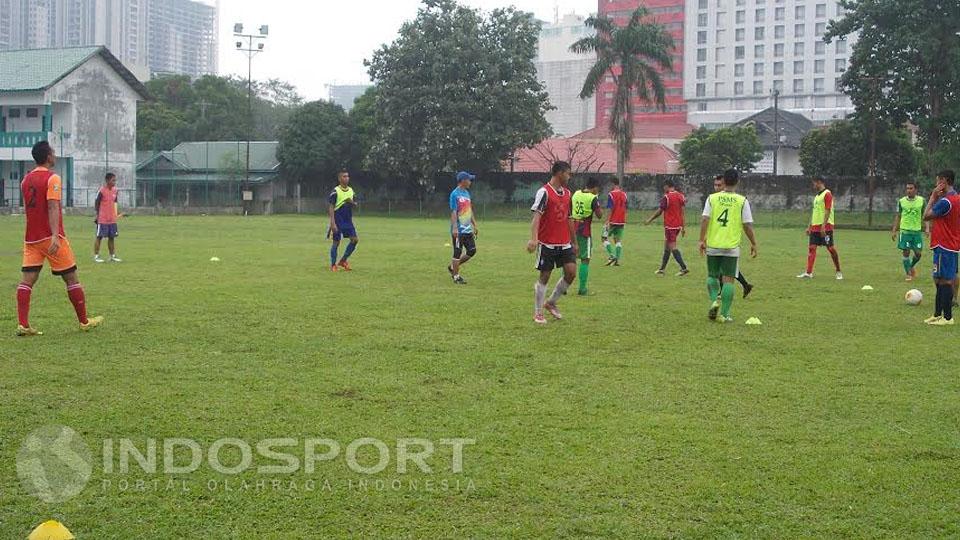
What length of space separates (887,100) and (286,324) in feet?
143

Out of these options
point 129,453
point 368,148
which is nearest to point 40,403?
point 129,453

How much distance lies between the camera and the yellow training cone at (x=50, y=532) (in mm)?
4367

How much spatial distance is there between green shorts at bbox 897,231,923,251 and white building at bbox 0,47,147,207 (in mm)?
47459

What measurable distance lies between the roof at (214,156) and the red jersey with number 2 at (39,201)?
5302cm

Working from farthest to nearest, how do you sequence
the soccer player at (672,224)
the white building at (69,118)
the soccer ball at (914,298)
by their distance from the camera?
the white building at (69,118)
the soccer player at (672,224)
the soccer ball at (914,298)

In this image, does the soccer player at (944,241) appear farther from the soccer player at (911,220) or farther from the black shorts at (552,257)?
the soccer player at (911,220)

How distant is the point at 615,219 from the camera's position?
821 inches

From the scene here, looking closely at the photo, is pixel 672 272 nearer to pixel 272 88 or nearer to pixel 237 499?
pixel 237 499

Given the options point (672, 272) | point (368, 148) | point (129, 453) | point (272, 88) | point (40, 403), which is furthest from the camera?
point (272, 88)

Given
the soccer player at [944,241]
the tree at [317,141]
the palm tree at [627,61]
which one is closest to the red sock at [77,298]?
the soccer player at [944,241]

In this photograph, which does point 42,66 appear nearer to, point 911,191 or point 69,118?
point 69,118

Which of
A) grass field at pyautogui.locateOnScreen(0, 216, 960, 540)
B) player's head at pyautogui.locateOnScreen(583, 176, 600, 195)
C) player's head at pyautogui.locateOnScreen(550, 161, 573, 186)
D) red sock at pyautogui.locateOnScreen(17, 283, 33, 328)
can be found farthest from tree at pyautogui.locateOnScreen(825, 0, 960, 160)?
red sock at pyautogui.locateOnScreen(17, 283, 33, 328)

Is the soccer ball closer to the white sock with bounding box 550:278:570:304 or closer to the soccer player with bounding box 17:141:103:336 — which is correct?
the white sock with bounding box 550:278:570:304

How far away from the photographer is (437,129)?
5372cm
